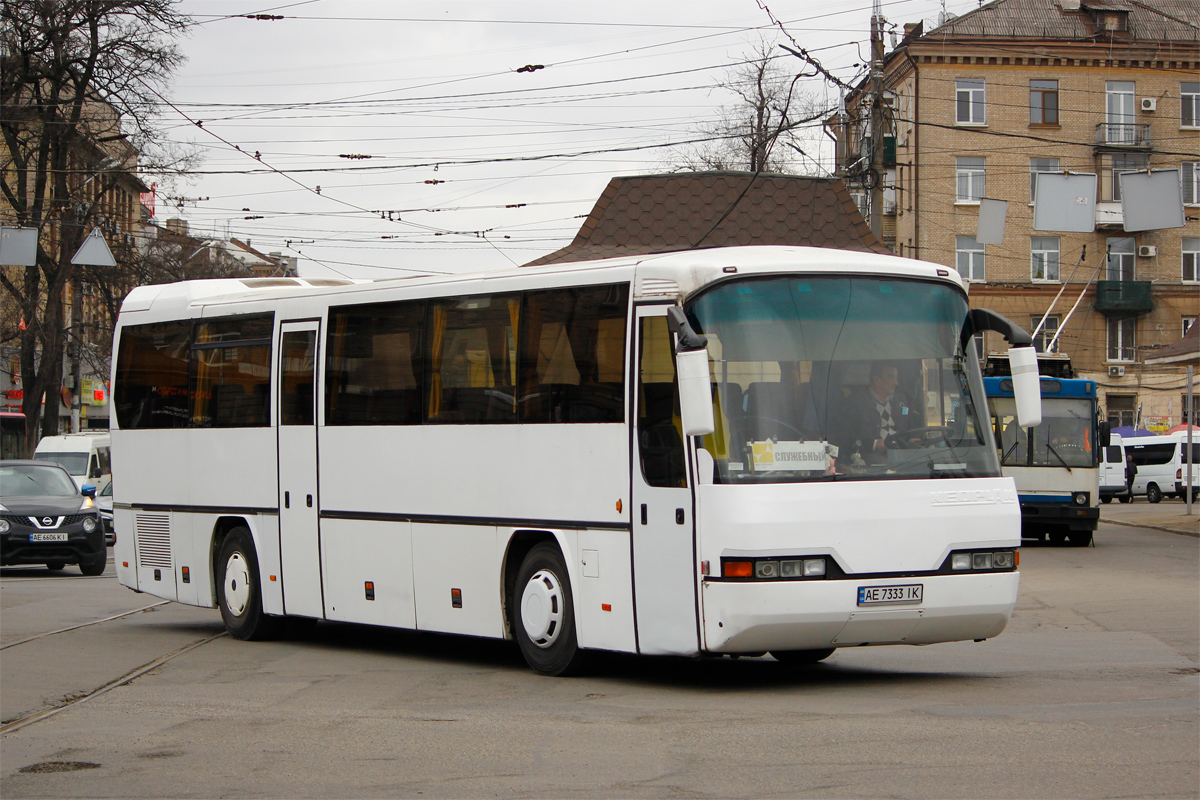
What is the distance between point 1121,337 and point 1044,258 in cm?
463

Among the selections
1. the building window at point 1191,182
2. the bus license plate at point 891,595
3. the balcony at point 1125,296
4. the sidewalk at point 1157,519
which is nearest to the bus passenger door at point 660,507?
the bus license plate at point 891,595

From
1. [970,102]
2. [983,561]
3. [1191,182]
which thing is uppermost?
[970,102]

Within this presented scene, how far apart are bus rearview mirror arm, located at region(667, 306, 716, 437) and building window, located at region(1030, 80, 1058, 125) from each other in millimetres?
57134

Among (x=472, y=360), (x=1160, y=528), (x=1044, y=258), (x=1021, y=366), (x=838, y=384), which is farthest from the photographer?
(x=1044, y=258)

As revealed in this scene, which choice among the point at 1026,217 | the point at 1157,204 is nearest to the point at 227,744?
the point at 1157,204

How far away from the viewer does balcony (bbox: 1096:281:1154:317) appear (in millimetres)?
64125

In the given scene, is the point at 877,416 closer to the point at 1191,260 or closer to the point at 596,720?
the point at 596,720

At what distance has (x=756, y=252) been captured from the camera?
34.4 feet

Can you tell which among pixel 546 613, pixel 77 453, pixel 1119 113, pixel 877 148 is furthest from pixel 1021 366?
pixel 1119 113

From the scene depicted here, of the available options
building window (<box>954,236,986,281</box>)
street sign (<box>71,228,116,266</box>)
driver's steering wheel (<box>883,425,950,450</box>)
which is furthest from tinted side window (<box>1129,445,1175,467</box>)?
driver's steering wheel (<box>883,425,950,450</box>)

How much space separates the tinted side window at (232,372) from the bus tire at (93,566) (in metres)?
10.7

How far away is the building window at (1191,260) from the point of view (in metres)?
65.5

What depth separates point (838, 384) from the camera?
10102 mm

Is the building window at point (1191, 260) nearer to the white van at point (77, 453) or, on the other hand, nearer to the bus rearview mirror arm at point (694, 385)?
the white van at point (77, 453)
